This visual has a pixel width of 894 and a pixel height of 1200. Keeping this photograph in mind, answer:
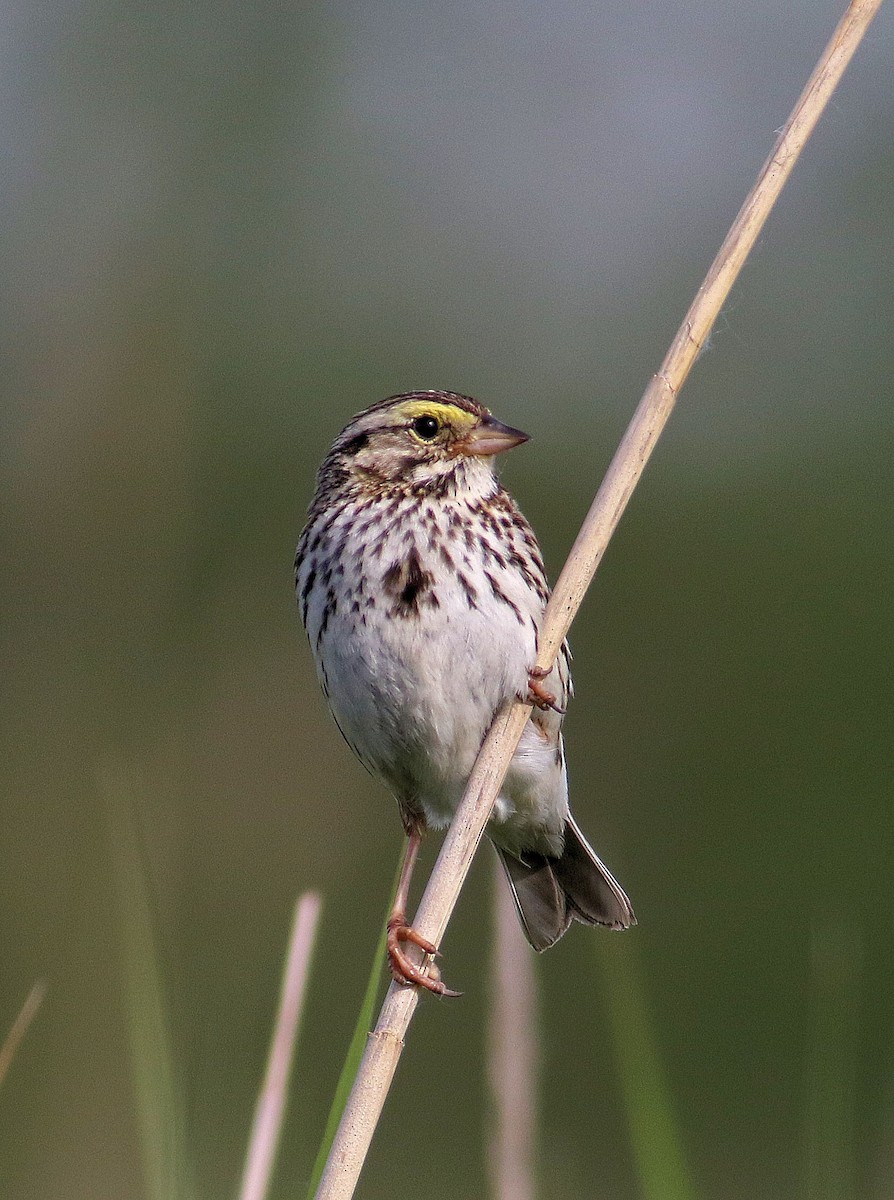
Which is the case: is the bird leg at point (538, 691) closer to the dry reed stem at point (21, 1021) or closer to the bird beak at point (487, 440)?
the bird beak at point (487, 440)

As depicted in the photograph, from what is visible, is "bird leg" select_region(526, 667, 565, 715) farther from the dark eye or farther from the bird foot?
the dark eye

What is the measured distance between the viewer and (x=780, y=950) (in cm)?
1056

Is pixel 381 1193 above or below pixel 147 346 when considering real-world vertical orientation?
below

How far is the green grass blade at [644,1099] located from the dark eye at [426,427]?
1620mm

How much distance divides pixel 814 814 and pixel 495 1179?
1063 cm

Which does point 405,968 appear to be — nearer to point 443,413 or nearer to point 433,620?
point 433,620

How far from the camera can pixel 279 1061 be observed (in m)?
2.17

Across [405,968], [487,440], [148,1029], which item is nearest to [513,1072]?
[148,1029]

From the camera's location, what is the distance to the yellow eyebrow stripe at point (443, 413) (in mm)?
3533

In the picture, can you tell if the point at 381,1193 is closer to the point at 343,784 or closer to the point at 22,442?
the point at 343,784

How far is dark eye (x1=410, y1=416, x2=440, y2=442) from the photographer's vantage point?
355 centimetres

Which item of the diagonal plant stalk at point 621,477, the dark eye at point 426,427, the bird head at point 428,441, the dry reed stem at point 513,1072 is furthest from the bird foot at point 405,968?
the dark eye at point 426,427

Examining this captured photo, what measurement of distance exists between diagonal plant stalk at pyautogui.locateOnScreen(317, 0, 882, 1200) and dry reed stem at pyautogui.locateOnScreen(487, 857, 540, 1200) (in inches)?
5.8

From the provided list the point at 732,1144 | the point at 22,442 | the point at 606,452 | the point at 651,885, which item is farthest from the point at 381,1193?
the point at 606,452
